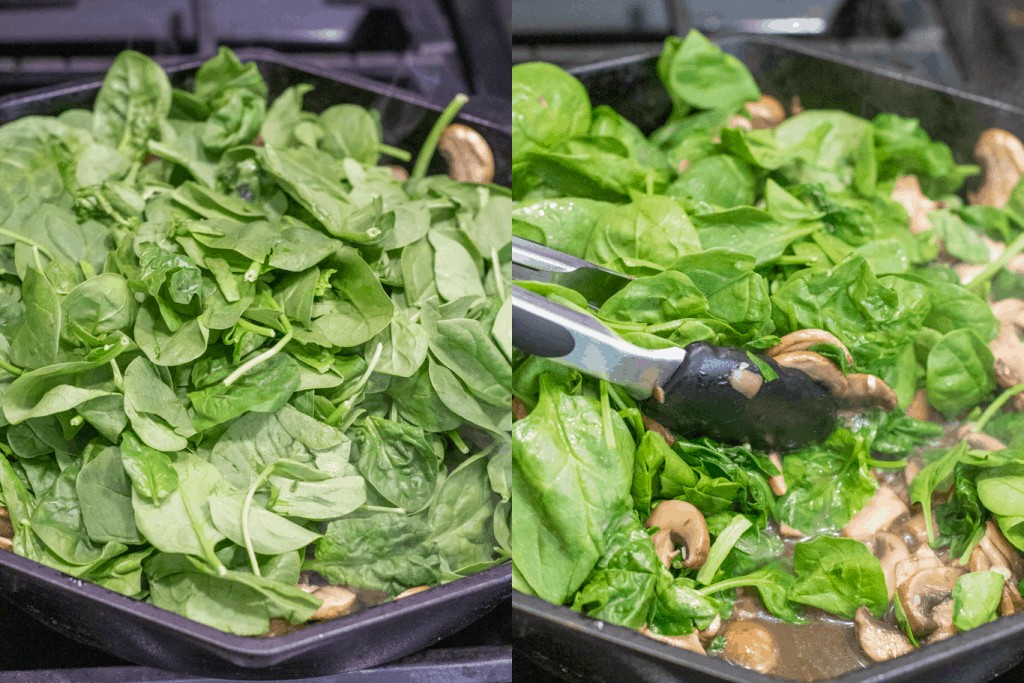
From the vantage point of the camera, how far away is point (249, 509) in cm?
54

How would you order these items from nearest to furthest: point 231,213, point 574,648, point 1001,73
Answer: point 574,648, point 231,213, point 1001,73

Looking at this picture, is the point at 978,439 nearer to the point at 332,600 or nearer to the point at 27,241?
the point at 332,600

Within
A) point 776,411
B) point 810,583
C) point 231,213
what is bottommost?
point 810,583

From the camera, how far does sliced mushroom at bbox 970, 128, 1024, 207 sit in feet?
3.08

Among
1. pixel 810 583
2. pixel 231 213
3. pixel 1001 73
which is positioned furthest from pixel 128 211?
pixel 1001 73

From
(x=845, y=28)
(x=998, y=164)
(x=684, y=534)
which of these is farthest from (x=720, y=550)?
(x=845, y=28)

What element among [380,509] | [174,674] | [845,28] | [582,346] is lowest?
[174,674]

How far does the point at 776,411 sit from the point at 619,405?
110mm

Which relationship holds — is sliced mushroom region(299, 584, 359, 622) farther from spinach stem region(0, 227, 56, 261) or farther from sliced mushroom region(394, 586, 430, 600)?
spinach stem region(0, 227, 56, 261)

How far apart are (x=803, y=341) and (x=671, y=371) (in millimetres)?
121

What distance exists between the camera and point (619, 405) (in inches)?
22.8

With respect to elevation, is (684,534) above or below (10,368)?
below

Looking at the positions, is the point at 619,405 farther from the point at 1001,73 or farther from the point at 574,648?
the point at 1001,73

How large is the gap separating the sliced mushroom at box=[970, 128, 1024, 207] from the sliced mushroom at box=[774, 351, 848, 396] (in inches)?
18.2
